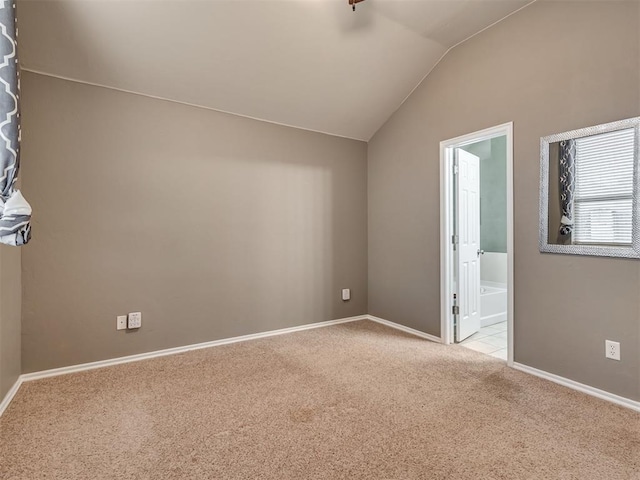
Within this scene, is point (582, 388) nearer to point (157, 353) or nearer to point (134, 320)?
point (157, 353)

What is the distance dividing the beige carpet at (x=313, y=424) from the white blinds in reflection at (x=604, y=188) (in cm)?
108

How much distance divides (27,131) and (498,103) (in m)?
3.63

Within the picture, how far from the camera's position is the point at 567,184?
7.58ft

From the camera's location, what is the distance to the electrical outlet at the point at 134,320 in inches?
108

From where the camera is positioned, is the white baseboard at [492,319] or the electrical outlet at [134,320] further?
the white baseboard at [492,319]

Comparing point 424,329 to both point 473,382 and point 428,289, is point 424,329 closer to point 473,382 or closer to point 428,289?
point 428,289

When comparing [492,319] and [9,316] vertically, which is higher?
[9,316]

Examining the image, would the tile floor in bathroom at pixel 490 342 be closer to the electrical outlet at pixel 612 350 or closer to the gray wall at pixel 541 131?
the gray wall at pixel 541 131

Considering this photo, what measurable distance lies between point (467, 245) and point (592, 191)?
126 centimetres

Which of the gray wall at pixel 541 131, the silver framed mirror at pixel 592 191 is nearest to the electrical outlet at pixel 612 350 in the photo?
the gray wall at pixel 541 131

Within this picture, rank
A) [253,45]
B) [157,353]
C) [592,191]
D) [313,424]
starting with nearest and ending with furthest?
[313,424] → [592,191] → [253,45] → [157,353]

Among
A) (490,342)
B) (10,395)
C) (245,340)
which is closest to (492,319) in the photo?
(490,342)

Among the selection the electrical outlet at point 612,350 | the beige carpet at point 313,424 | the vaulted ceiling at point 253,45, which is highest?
the vaulted ceiling at point 253,45

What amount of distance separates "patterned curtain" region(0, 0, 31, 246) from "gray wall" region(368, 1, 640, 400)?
308cm
